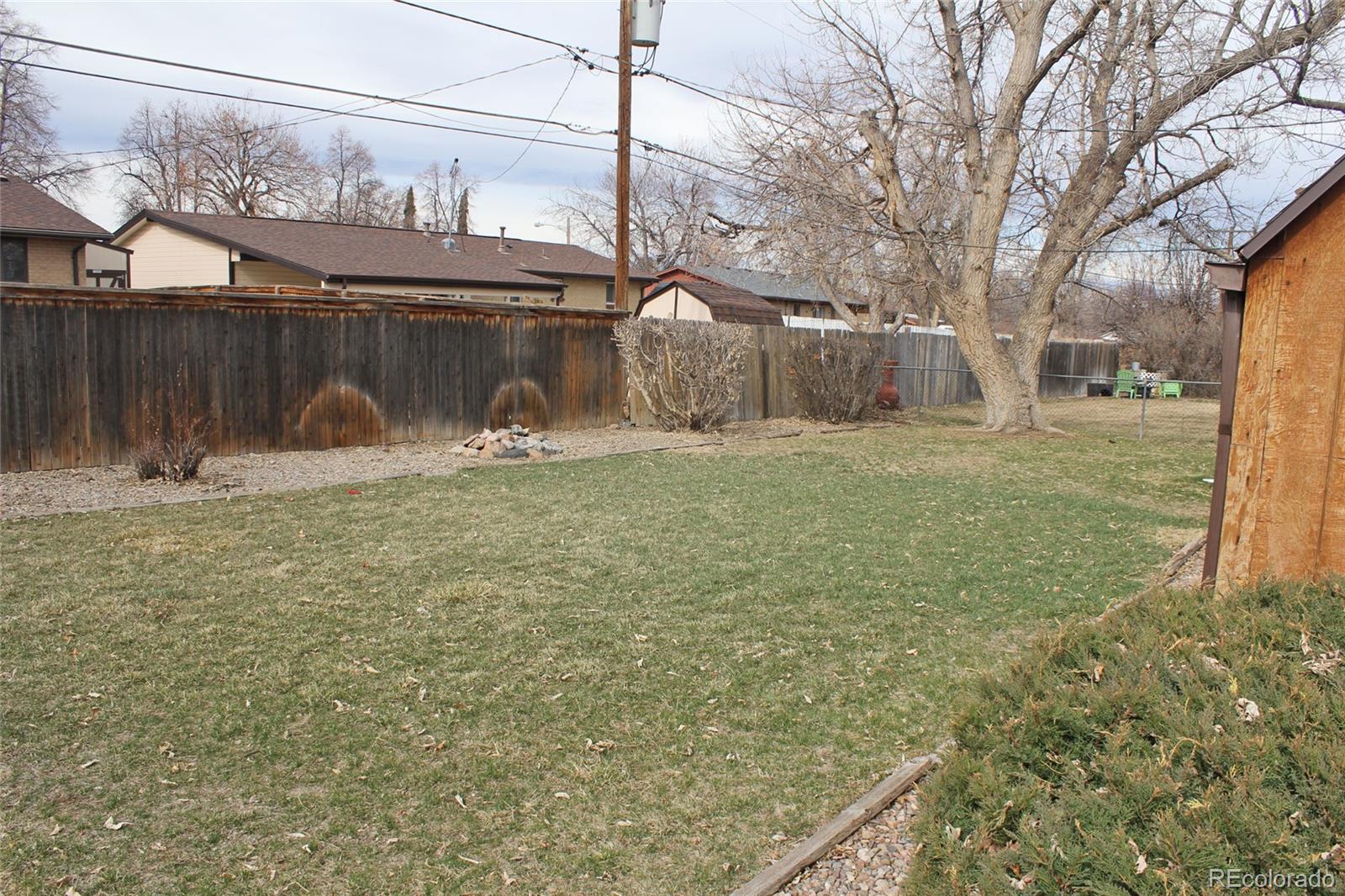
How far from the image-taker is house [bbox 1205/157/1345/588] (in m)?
4.01

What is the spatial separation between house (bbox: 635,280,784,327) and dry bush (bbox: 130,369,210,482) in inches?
502

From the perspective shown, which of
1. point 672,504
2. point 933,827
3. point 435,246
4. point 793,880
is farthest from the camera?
point 435,246

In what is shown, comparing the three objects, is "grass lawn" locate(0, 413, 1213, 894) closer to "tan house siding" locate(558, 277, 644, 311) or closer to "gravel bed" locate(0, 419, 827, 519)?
"gravel bed" locate(0, 419, 827, 519)

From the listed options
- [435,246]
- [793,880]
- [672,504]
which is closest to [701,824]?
[793,880]

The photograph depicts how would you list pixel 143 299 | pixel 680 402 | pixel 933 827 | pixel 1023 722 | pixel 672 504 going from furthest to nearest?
pixel 680 402 < pixel 143 299 < pixel 672 504 < pixel 1023 722 < pixel 933 827

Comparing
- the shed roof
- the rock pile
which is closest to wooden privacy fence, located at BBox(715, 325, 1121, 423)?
the rock pile

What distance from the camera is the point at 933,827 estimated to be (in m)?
2.56

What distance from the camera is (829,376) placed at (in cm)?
1766

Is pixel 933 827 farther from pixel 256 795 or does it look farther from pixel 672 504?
pixel 672 504

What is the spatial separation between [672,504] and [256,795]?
5881 mm

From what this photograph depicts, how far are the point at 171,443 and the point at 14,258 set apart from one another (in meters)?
14.5

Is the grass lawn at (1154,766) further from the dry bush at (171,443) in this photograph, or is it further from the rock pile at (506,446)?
the rock pile at (506,446)

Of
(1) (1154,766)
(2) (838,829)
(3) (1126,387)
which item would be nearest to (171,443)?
(2) (838,829)

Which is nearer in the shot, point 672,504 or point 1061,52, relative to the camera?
point 672,504
